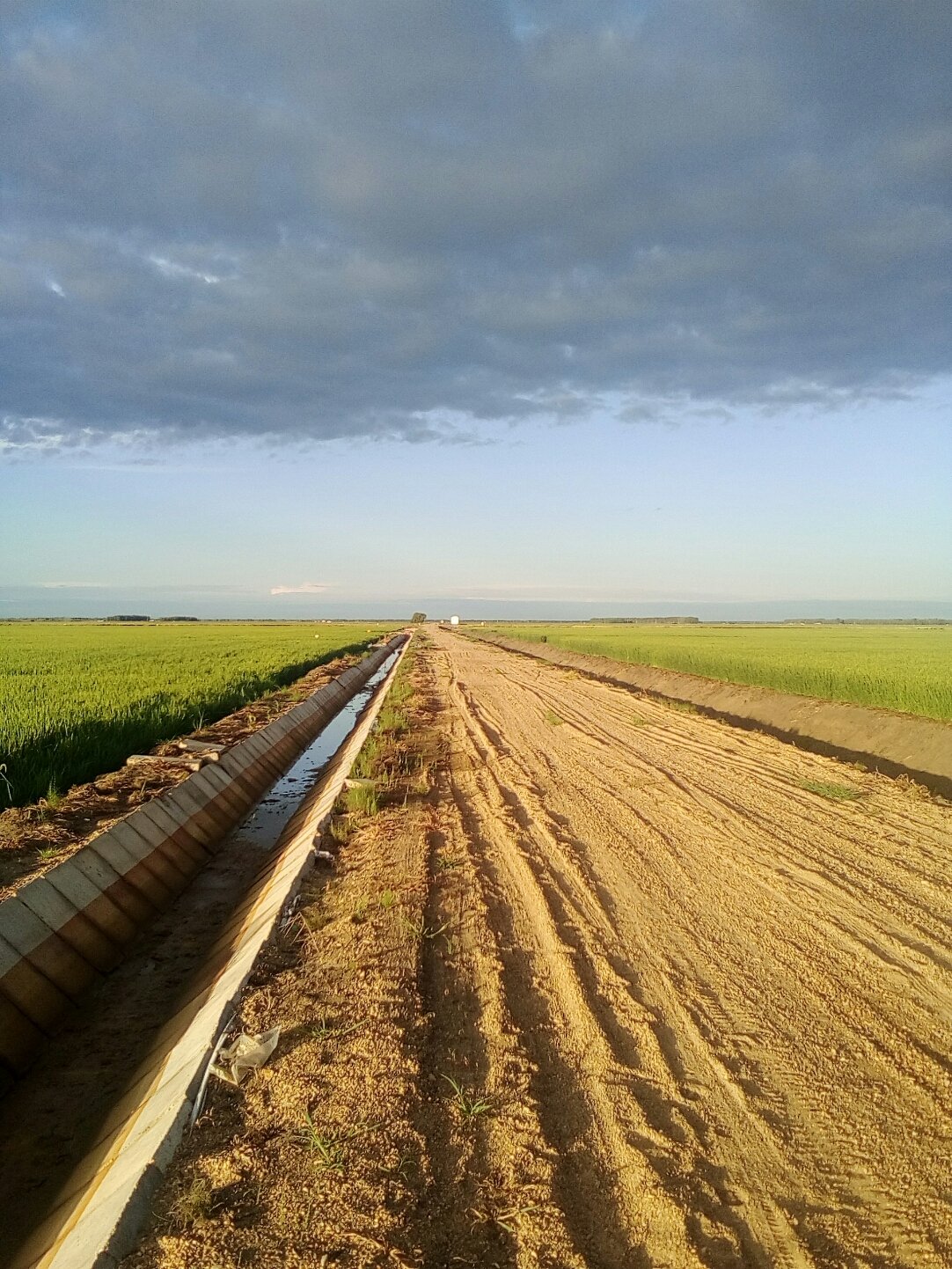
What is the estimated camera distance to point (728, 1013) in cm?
420

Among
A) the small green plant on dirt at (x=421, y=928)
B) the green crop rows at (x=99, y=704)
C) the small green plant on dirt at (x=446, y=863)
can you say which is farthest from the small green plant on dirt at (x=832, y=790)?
the green crop rows at (x=99, y=704)

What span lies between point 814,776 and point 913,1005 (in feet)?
22.4

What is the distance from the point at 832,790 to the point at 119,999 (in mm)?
8562

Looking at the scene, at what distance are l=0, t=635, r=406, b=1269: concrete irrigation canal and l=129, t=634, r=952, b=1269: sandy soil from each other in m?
0.36

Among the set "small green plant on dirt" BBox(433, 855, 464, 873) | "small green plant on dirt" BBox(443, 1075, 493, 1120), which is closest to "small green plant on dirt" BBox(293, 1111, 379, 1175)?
"small green plant on dirt" BBox(443, 1075, 493, 1120)

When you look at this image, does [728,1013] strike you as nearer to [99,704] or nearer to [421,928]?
[421,928]

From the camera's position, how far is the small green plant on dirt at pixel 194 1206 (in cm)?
266

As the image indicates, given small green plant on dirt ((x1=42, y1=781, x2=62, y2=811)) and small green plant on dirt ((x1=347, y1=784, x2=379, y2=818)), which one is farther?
small green plant on dirt ((x1=347, y1=784, x2=379, y2=818))

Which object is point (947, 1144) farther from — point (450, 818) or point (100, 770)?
point (100, 770)

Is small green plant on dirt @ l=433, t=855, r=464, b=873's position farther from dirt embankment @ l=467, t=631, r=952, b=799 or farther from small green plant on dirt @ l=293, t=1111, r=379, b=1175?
dirt embankment @ l=467, t=631, r=952, b=799

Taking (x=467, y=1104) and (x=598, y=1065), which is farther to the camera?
(x=598, y=1065)

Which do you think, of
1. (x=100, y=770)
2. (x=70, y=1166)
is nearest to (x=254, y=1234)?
(x=70, y=1166)

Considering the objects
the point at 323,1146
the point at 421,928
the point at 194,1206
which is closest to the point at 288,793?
the point at 421,928

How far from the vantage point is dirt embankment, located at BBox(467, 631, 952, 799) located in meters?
12.7
